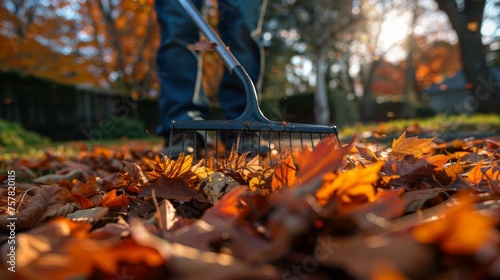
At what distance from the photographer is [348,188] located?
693mm

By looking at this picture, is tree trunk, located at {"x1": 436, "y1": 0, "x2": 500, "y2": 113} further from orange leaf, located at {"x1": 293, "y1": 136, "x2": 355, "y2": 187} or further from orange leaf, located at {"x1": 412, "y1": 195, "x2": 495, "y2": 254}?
orange leaf, located at {"x1": 412, "y1": 195, "x2": 495, "y2": 254}

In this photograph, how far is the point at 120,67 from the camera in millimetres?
15000

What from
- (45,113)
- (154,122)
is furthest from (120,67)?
(154,122)

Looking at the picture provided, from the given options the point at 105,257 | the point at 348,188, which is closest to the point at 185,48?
the point at 348,188

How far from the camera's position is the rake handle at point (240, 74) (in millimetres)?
1569

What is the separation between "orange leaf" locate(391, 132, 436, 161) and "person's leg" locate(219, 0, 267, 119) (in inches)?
60.7

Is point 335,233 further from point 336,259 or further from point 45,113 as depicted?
point 45,113

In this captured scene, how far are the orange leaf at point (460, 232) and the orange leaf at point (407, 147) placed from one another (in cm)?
79

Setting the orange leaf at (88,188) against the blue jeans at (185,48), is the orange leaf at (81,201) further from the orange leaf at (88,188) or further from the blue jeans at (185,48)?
the blue jeans at (185,48)

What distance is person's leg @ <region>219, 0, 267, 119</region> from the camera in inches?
103

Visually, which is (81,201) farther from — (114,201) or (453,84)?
(453,84)

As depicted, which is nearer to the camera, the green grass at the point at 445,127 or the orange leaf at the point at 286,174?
the orange leaf at the point at 286,174

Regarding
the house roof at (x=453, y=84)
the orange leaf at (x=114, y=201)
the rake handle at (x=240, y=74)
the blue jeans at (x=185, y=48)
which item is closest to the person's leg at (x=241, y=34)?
the blue jeans at (x=185, y=48)

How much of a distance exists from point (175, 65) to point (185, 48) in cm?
13
